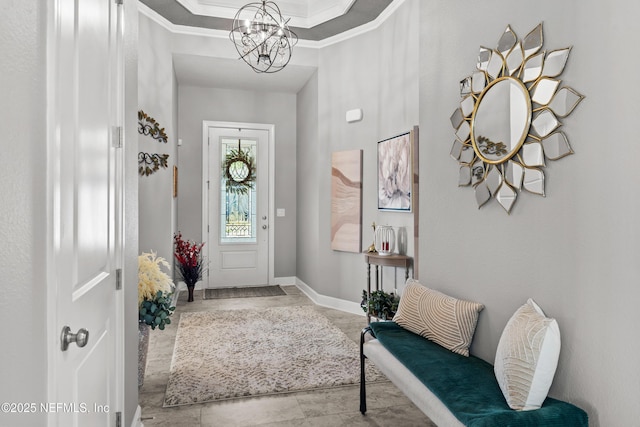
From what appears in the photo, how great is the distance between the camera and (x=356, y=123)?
4.93 meters

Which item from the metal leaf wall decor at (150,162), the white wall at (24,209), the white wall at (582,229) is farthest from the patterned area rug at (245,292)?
the white wall at (24,209)

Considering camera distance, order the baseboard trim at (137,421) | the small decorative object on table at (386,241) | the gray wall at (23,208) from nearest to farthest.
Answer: the gray wall at (23,208) < the baseboard trim at (137,421) < the small decorative object on table at (386,241)

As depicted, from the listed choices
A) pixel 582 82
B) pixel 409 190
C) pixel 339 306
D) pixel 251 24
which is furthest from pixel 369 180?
pixel 582 82

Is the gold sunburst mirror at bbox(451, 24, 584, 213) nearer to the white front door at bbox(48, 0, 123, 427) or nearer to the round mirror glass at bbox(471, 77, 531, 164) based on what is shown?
the round mirror glass at bbox(471, 77, 531, 164)

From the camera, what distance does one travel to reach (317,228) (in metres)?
5.43

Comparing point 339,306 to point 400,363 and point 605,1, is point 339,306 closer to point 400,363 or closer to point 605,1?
point 400,363

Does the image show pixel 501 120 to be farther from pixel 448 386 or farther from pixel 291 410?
pixel 291 410

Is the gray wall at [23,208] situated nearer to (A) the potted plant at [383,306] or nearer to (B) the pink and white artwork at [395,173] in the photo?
(A) the potted plant at [383,306]

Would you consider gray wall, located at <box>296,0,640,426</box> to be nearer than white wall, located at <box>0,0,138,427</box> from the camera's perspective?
No

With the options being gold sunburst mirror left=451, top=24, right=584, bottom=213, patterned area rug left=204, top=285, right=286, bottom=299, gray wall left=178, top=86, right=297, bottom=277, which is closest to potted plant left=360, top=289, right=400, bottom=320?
gold sunburst mirror left=451, top=24, right=584, bottom=213

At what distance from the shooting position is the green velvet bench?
1578mm

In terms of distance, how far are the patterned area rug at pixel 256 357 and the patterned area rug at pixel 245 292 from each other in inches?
39.4

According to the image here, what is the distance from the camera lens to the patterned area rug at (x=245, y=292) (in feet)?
19.2

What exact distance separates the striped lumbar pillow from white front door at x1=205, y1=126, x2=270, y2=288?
162 inches
